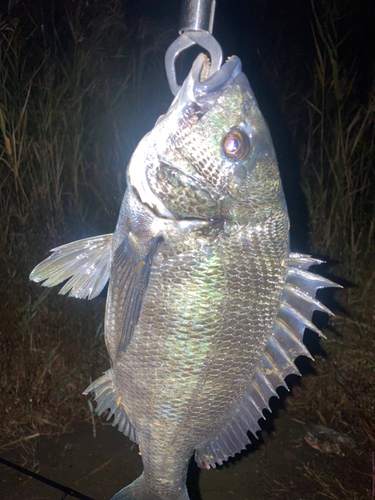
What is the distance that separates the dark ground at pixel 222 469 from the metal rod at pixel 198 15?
2.44 metres

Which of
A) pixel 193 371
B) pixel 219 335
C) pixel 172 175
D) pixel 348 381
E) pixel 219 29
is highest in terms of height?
pixel 219 29

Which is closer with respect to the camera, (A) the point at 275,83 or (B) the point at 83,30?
(B) the point at 83,30

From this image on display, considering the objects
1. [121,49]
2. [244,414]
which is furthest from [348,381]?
[121,49]

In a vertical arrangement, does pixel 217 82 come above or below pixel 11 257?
above

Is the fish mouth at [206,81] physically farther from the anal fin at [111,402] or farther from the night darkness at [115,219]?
the night darkness at [115,219]

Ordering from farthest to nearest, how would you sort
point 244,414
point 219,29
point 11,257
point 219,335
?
1. point 219,29
2. point 11,257
3. point 244,414
4. point 219,335

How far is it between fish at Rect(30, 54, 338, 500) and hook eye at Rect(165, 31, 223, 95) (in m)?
0.03

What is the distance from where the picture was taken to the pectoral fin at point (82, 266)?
1378 millimetres

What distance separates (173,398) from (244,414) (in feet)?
0.91

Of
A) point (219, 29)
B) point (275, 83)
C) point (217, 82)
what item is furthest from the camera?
point (275, 83)

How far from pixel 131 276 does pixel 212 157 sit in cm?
43

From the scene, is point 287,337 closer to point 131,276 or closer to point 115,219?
point 131,276

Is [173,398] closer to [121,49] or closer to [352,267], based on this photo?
[352,267]

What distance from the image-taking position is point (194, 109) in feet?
3.65
